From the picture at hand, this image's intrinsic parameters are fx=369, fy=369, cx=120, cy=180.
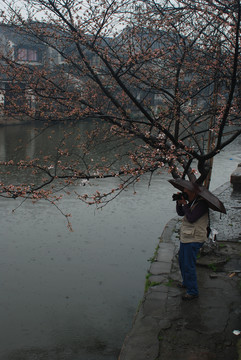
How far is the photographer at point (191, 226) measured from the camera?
17.5 ft

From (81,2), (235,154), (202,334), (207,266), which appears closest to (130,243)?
(207,266)

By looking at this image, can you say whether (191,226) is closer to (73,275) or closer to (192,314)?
(192,314)

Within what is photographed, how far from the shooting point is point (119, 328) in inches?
246

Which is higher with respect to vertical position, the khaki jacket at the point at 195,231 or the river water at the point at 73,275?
the khaki jacket at the point at 195,231

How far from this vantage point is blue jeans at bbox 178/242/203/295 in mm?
5476

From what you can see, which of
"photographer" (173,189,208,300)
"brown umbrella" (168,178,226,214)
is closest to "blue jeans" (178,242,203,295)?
"photographer" (173,189,208,300)

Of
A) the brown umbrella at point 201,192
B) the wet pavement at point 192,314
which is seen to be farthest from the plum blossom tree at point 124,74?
the wet pavement at point 192,314

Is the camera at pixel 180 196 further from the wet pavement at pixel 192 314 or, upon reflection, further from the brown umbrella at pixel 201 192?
the wet pavement at pixel 192 314

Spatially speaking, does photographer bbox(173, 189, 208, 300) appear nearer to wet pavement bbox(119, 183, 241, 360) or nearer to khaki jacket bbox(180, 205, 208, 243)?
khaki jacket bbox(180, 205, 208, 243)

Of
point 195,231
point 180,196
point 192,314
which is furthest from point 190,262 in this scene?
point 180,196

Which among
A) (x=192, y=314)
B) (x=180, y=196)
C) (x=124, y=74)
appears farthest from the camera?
(x=124, y=74)

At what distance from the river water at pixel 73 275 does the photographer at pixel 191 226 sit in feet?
5.43

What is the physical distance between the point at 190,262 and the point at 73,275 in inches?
137

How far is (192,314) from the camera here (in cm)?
Answer: 528
